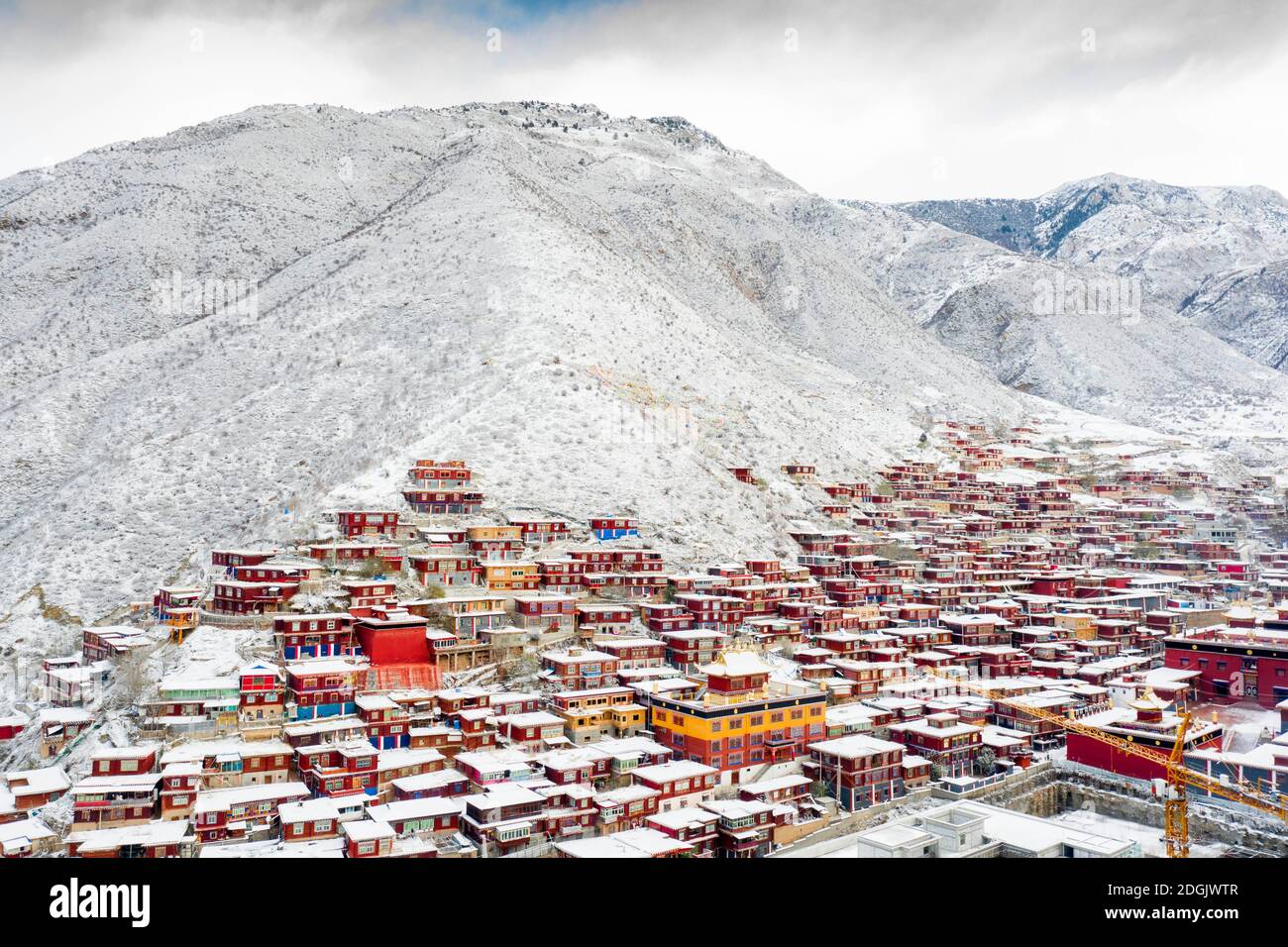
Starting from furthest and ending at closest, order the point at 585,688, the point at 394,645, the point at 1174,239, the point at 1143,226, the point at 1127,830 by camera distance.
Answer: the point at 1143,226
the point at 1174,239
the point at 394,645
the point at 585,688
the point at 1127,830

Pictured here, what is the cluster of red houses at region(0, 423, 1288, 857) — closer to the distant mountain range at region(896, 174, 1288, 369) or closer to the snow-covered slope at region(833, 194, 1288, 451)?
the snow-covered slope at region(833, 194, 1288, 451)

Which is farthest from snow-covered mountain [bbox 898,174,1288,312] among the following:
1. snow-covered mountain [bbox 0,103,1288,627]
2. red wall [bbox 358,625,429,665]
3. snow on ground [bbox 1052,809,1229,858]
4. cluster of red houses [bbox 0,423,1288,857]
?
red wall [bbox 358,625,429,665]

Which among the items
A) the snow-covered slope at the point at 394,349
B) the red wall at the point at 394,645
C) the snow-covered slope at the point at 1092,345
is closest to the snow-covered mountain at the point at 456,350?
the snow-covered slope at the point at 394,349

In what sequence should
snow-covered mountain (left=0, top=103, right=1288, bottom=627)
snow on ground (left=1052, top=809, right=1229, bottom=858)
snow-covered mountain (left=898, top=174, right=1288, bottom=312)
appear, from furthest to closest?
snow-covered mountain (left=898, top=174, right=1288, bottom=312) → snow-covered mountain (left=0, top=103, right=1288, bottom=627) → snow on ground (left=1052, top=809, right=1229, bottom=858)

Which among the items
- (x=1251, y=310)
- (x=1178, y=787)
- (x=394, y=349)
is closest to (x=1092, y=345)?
(x=1251, y=310)

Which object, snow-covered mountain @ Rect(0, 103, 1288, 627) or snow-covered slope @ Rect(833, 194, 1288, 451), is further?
snow-covered slope @ Rect(833, 194, 1288, 451)

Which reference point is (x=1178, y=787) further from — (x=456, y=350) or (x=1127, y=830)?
(x=456, y=350)

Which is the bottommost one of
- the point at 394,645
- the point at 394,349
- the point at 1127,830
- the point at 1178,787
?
the point at 1127,830
